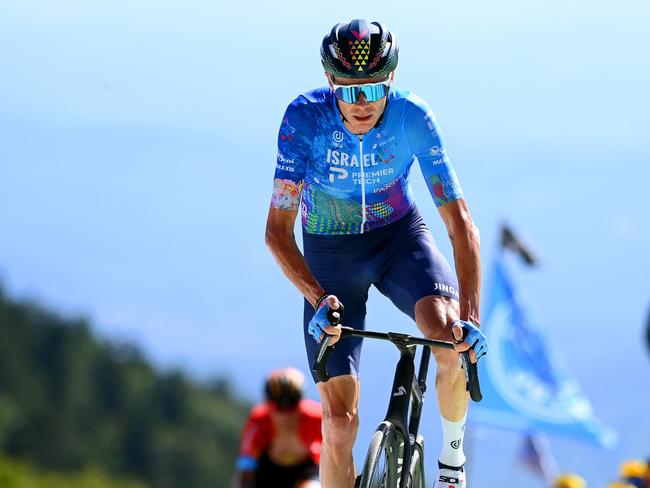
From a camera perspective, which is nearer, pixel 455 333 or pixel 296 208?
pixel 455 333

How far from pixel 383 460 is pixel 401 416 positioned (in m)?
0.34

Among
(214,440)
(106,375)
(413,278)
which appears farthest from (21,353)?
(413,278)

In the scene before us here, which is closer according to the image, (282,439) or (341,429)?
(341,429)

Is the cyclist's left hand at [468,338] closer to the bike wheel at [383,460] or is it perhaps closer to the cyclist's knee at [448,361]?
the cyclist's knee at [448,361]

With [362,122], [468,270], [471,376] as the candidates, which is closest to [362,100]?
[362,122]

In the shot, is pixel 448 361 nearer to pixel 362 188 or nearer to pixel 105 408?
pixel 362 188

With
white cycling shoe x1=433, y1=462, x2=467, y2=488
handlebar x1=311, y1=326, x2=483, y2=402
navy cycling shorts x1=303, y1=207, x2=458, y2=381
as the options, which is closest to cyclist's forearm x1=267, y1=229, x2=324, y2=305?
handlebar x1=311, y1=326, x2=483, y2=402

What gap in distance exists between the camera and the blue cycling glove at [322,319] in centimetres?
820

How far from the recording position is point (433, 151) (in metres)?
8.66

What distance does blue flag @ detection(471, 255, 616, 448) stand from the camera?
60.0 ft

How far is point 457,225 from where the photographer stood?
8.59m

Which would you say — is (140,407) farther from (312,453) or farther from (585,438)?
(312,453)

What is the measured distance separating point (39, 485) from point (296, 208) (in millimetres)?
36914

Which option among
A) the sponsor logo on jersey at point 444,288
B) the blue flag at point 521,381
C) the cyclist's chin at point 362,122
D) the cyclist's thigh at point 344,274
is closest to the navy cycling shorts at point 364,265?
the cyclist's thigh at point 344,274
